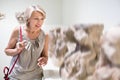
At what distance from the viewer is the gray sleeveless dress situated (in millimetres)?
1159

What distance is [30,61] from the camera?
116 centimetres

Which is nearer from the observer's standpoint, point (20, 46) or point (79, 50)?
point (79, 50)

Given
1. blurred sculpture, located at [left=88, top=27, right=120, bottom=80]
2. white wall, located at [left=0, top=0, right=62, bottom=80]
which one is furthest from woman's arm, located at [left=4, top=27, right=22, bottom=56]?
white wall, located at [left=0, top=0, right=62, bottom=80]

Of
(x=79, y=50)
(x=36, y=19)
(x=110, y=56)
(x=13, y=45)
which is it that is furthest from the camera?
(x=13, y=45)

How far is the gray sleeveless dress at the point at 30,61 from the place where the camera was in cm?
116

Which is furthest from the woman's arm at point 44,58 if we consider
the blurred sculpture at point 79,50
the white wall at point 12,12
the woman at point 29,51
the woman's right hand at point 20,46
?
the white wall at point 12,12

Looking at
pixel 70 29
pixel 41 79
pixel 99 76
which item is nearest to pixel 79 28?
pixel 70 29

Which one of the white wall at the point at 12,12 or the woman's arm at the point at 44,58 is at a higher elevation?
the white wall at the point at 12,12

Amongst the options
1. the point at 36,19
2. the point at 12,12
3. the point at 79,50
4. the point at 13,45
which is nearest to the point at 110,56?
the point at 79,50

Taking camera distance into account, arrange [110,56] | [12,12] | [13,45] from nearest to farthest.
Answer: [110,56] < [13,45] < [12,12]

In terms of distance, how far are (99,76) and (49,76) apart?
0.58 m

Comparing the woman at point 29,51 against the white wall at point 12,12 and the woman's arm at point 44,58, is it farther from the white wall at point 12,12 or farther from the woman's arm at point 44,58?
the white wall at point 12,12

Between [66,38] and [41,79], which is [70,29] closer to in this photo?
[66,38]

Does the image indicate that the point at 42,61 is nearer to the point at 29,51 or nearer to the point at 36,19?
the point at 29,51
